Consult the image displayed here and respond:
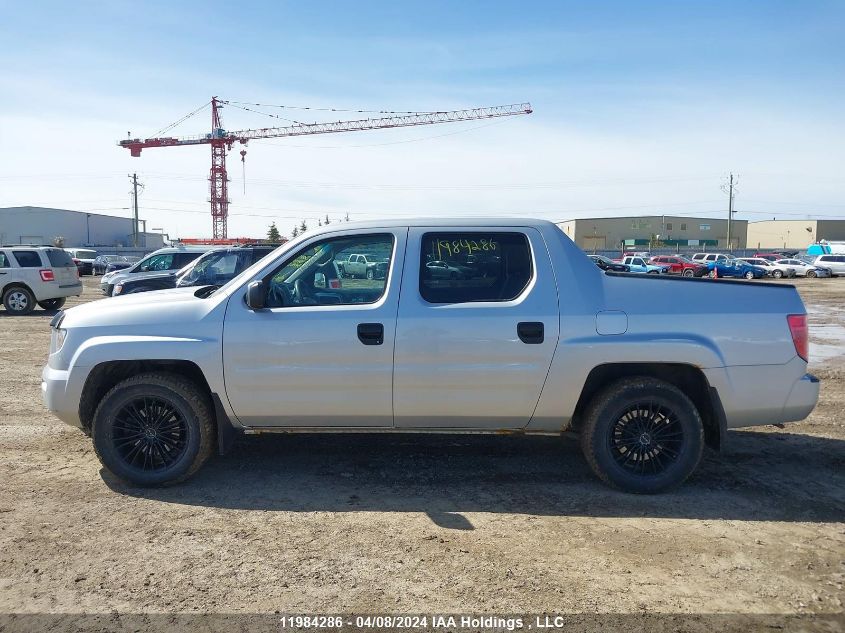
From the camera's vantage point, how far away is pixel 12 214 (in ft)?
→ 284

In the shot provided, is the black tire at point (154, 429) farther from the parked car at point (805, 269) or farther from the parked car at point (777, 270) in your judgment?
the parked car at point (805, 269)

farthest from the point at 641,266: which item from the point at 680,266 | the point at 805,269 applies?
the point at 805,269

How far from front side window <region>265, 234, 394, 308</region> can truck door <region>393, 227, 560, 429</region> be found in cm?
22

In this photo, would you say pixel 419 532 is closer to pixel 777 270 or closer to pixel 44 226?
pixel 777 270

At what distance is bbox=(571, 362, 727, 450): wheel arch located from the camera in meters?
4.72

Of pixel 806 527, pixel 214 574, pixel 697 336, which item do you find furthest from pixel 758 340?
pixel 214 574

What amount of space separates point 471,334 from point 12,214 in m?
98.4

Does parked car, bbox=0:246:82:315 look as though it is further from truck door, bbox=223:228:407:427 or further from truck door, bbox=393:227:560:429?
truck door, bbox=393:227:560:429

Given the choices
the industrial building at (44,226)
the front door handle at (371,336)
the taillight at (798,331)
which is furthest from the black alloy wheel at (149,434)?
the industrial building at (44,226)

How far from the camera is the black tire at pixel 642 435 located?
467 cm

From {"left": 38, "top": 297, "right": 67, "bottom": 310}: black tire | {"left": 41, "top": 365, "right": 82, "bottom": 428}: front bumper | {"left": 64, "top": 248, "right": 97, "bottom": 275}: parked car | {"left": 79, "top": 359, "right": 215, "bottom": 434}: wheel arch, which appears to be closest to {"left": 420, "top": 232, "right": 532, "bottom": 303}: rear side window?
{"left": 79, "top": 359, "right": 215, "bottom": 434}: wheel arch

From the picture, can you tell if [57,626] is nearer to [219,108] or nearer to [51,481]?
[51,481]

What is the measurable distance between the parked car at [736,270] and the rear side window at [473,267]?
40.7 meters

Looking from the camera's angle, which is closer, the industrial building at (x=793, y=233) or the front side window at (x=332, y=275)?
the front side window at (x=332, y=275)
